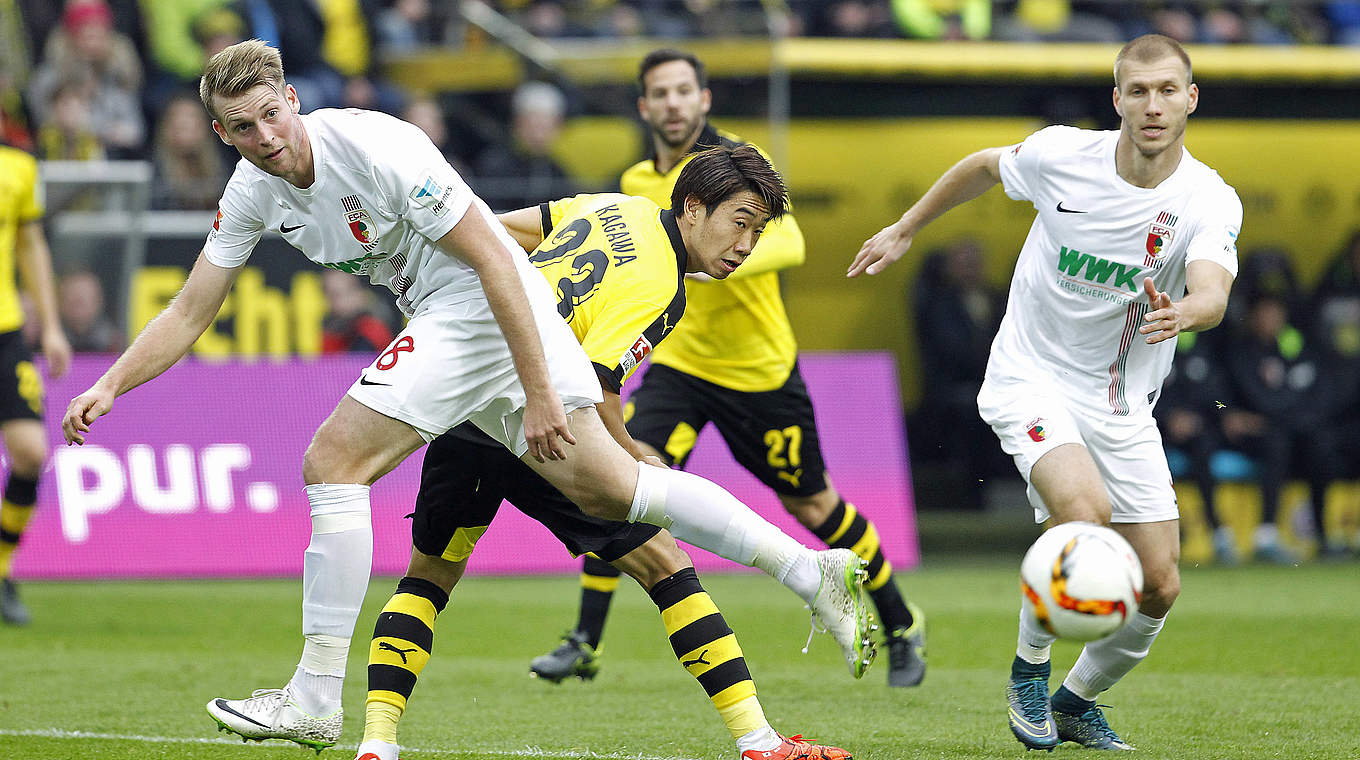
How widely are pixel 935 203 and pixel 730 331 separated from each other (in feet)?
5.14

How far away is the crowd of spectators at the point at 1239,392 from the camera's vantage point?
12.4 meters

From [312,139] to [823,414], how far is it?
7.30 metres

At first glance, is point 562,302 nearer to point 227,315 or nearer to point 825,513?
point 825,513

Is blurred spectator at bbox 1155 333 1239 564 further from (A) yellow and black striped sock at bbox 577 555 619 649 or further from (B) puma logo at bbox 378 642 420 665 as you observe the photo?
(B) puma logo at bbox 378 642 420 665

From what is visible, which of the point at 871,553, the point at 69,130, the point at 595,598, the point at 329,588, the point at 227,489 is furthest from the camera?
the point at 69,130

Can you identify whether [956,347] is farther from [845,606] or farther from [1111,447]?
[845,606]

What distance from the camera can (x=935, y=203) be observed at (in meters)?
5.64

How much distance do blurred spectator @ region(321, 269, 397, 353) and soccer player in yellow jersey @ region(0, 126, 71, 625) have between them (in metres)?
3.09

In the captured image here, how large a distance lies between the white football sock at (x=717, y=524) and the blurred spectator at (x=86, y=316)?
7.90 m

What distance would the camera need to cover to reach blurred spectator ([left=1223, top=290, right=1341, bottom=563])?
492 inches

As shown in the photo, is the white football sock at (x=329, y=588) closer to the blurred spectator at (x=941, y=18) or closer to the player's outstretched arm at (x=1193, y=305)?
the player's outstretched arm at (x=1193, y=305)

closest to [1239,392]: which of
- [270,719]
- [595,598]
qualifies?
[595,598]

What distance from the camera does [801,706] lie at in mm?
6207

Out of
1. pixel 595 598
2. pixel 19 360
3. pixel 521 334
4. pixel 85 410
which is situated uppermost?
pixel 521 334
